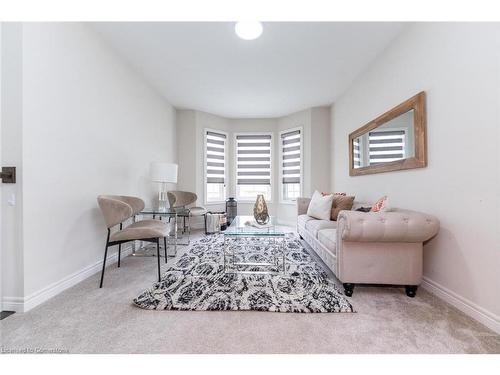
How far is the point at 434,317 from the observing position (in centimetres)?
157

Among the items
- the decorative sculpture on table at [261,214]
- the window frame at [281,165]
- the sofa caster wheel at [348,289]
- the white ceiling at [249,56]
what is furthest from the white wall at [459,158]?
the window frame at [281,165]

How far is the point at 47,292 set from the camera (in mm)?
1813

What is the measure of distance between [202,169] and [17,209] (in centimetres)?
344

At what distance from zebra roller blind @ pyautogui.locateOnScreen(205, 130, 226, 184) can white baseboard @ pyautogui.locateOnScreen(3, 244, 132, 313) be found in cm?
307

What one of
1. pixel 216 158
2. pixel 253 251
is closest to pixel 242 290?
pixel 253 251

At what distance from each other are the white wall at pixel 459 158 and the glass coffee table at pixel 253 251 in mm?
1386

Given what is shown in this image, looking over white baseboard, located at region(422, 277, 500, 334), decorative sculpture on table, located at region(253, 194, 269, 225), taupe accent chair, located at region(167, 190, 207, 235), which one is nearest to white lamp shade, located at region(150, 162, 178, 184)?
taupe accent chair, located at region(167, 190, 207, 235)

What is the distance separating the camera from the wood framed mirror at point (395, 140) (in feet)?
6.84

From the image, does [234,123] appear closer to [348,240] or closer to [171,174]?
[171,174]

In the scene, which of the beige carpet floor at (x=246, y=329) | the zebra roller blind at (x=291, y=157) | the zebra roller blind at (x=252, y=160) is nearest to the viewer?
the beige carpet floor at (x=246, y=329)

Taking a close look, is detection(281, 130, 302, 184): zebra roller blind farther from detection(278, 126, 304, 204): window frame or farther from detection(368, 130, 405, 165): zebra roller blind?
detection(368, 130, 405, 165): zebra roller blind

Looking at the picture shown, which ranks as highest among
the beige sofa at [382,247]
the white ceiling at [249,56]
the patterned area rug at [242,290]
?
the white ceiling at [249,56]

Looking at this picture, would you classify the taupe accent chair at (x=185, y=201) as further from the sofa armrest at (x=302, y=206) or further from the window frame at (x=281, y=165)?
the window frame at (x=281, y=165)
